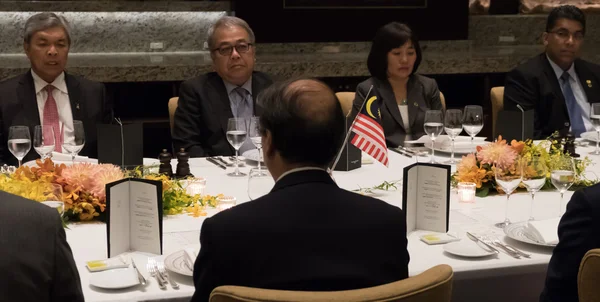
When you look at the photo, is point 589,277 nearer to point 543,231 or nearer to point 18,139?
point 543,231

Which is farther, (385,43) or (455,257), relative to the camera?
(385,43)

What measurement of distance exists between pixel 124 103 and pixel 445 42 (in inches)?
102

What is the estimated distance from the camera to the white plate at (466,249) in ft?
6.78

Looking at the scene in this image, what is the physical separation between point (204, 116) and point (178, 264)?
2.10 m

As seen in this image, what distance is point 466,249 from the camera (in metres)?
2.11

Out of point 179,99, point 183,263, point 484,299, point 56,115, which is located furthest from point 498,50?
point 183,263

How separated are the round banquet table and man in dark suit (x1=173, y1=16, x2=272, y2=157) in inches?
44.4

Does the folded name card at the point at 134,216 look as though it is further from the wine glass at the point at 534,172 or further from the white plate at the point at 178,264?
the wine glass at the point at 534,172

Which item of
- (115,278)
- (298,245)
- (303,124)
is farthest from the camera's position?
(115,278)

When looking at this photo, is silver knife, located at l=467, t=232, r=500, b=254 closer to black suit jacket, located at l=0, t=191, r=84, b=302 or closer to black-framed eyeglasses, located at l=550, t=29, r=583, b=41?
black suit jacket, located at l=0, t=191, r=84, b=302

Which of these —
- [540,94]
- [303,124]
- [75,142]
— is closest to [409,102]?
[540,94]

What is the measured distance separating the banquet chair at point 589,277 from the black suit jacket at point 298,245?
373 millimetres

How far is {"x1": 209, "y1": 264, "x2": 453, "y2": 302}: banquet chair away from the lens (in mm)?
→ 1293

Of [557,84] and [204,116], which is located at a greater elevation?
[557,84]
